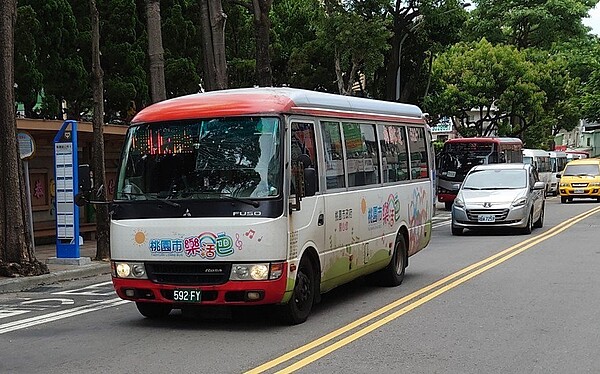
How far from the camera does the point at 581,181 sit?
4122cm

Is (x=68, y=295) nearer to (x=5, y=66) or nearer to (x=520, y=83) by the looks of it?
(x=5, y=66)

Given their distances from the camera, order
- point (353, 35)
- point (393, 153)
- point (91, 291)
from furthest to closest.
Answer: point (353, 35) → point (91, 291) → point (393, 153)

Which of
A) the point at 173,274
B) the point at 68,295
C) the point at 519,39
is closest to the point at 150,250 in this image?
the point at 173,274

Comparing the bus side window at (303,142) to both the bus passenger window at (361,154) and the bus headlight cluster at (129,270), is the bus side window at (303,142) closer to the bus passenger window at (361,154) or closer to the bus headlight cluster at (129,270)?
the bus passenger window at (361,154)

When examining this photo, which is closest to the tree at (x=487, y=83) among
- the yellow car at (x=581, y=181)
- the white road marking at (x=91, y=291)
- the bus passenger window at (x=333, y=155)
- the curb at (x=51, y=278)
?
the yellow car at (x=581, y=181)

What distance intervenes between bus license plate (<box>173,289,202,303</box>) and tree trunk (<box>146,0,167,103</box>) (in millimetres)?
9610

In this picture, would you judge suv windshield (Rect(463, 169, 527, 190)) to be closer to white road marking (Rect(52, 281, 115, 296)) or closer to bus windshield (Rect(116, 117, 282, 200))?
white road marking (Rect(52, 281, 115, 296))

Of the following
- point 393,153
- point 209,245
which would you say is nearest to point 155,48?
point 393,153

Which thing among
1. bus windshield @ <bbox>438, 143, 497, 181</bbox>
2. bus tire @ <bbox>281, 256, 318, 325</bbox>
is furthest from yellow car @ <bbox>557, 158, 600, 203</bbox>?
bus tire @ <bbox>281, 256, 318, 325</bbox>

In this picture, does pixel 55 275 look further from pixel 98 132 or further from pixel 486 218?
pixel 486 218

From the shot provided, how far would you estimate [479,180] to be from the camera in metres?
23.1

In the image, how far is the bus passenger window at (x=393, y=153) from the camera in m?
12.5

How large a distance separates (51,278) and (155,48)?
17.9 ft

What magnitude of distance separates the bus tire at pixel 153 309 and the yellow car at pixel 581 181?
110 ft
